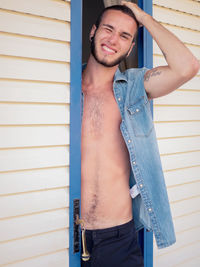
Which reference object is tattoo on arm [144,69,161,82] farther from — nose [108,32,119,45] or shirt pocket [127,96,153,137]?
nose [108,32,119,45]

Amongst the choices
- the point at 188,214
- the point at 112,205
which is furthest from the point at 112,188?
the point at 188,214

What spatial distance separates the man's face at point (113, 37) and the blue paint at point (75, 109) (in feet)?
0.74

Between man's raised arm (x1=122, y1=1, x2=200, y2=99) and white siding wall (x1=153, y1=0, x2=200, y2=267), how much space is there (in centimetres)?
46

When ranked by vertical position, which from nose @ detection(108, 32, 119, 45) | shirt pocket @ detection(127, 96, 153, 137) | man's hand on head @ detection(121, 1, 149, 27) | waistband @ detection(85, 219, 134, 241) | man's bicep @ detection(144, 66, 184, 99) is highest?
man's hand on head @ detection(121, 1, 149, 27)

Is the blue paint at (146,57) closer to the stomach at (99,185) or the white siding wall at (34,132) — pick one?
the stomach at (99,185)

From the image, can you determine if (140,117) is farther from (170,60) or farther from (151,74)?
(170,60)

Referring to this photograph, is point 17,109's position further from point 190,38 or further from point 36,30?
point 190,38

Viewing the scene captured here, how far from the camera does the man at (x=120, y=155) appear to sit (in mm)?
1972

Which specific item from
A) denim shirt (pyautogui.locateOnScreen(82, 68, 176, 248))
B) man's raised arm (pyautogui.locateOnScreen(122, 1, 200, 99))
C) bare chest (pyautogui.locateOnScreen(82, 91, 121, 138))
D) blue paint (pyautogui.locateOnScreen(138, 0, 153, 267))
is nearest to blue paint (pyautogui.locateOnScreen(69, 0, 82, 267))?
bare chest (pyautogui.locateOnScreen(82, 91, 121, 138))

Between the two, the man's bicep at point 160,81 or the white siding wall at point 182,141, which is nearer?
the man's bicep at point 160,81

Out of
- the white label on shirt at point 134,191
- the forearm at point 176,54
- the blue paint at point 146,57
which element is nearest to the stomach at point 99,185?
the white label on shirt at point 134,191

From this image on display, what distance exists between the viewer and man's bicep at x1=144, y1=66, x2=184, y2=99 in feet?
6.17

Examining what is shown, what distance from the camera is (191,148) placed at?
262cm

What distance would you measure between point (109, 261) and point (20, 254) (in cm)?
63
